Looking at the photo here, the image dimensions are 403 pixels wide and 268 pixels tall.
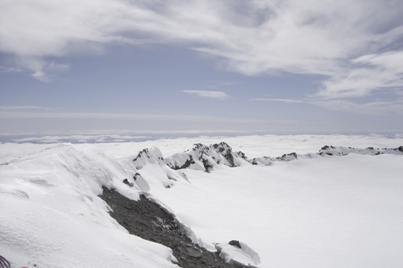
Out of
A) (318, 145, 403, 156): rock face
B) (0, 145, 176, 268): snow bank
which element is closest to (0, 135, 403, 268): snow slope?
(0, 145, 176, 268): snow bank

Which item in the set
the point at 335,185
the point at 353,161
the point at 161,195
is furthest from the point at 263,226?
the point at 353,161

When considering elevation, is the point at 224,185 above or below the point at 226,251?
below

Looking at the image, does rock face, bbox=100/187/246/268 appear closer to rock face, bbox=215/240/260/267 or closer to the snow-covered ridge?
rock face, bbox=215/240/260/267

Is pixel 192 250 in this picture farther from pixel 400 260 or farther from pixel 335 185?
pixel 335 185

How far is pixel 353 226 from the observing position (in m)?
32.0

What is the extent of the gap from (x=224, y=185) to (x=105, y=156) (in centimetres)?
3307

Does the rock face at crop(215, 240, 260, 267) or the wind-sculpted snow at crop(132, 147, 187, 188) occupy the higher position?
the wind-sculpted snow at crop(132, 147, 187, 188)

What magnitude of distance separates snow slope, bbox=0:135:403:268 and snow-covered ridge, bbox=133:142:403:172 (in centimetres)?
60

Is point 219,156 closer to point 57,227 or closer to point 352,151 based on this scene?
point 352,151

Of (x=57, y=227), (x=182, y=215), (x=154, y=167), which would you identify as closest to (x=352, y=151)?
(x=154, y=167)

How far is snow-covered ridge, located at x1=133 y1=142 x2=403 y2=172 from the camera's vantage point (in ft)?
130

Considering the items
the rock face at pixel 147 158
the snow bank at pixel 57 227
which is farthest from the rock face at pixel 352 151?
the snow bank at pixel 57 227

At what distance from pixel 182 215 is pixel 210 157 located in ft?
158

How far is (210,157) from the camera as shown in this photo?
6794 centimetres
